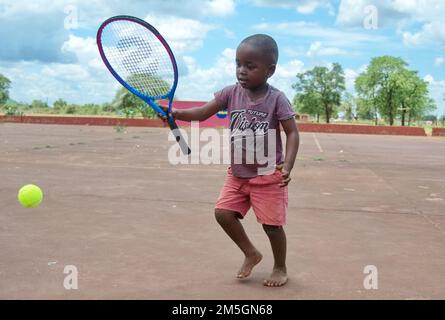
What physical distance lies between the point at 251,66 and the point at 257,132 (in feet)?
1.47

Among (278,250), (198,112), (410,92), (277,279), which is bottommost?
(277,279)

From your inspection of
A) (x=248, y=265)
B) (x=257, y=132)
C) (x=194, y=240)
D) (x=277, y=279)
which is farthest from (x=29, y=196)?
(x=277, y=279)

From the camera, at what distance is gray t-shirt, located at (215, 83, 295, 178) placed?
12.1ft

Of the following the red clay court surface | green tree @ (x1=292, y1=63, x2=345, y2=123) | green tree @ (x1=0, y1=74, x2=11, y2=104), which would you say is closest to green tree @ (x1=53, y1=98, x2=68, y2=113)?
green tree @ (x1=0, y1=74, x2=11, y2=104)

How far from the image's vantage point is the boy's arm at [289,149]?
3.60 meters

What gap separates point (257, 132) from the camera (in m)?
3.71

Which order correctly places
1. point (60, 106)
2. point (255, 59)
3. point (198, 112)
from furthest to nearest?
1. point (60, 106)
2. point (198, 112)
3. point (255, 59)

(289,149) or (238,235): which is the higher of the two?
(289,149)

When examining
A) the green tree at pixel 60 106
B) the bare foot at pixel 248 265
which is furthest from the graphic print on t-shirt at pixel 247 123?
the green tree at pixel 60 106

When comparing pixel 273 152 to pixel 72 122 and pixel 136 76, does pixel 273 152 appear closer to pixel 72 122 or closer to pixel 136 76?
pixel 136 76

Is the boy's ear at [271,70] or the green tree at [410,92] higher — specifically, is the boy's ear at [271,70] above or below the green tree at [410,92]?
below

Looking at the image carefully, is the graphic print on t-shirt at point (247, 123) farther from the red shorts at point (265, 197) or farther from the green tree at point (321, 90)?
the green tree at point (321, 90)

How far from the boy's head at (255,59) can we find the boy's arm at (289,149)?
0.34 meters

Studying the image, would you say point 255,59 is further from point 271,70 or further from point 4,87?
point 4,87
